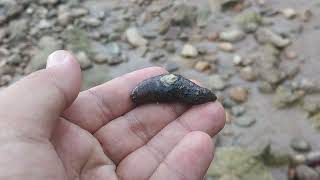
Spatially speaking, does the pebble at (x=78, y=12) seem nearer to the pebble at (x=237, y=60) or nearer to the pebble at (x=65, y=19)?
the pebble at (x=65, y=19)

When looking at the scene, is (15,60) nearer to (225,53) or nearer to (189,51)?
(189,51)

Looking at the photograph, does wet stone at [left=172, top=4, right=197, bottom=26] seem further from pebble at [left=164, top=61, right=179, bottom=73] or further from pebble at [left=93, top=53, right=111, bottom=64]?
pebble at [left=93, top=53, right=111, bottom=64]

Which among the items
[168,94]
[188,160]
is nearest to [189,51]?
[168,94]

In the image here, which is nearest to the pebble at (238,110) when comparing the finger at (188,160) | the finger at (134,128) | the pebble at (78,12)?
the finger at (134,128)

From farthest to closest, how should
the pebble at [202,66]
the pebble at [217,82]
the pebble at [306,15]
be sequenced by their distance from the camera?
the pebble at [306,15] < the pebble at [202,66] < the pebble at [217,82]

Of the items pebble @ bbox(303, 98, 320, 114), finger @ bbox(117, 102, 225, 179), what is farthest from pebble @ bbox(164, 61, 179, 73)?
finger @ bbox(117, 102, 225, 179)

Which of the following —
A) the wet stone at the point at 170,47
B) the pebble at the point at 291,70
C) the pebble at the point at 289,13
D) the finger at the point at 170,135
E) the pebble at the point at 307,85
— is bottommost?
the pebble at the point at 307,85
